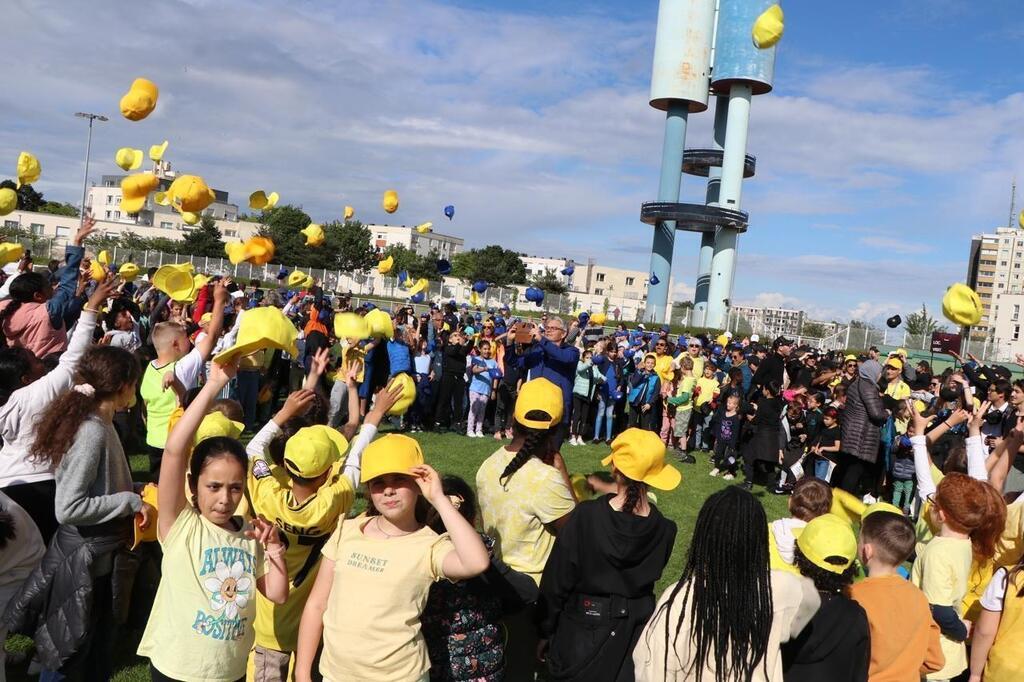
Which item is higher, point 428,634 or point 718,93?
point 718,93

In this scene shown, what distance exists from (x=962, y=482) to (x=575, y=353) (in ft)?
14.9

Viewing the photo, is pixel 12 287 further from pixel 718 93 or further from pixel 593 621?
pixel 718 93

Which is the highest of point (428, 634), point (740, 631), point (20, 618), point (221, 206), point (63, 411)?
point (221, 206)

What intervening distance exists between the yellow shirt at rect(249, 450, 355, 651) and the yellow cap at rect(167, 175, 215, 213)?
16.7 feet

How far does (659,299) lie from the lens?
43250mm

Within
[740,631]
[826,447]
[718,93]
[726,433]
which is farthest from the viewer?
[718,93]

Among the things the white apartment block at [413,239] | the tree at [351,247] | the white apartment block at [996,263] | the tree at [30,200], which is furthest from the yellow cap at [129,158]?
the white apartment block at [996,263]

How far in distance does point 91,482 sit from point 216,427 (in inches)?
34.9

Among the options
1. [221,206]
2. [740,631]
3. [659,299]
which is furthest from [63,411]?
[221,206]

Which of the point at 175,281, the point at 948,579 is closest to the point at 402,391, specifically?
the point at 948,579

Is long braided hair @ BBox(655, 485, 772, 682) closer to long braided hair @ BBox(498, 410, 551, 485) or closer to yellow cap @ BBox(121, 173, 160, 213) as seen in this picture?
long braided hair @ BBox(498, 410, 551, 485)

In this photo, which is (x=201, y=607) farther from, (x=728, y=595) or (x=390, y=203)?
(x=390, y=203)

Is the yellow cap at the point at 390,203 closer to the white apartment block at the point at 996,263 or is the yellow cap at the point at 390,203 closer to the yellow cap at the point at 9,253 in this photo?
the yellow cap at the point at 9,253

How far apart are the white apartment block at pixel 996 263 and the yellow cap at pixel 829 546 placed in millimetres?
155170
